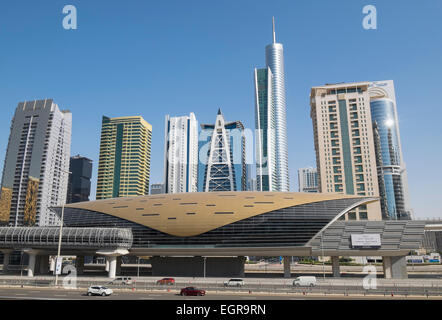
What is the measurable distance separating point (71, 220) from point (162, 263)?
31.7 metres

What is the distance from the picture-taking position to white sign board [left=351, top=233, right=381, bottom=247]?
77.2m

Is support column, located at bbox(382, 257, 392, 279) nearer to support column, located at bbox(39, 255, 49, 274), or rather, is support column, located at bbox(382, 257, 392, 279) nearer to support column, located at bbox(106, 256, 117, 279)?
support column, located at bbox(106, 256, 117, 279)

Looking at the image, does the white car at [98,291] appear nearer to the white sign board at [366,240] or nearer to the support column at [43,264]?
the support column at [43,264]

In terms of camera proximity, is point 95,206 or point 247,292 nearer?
point 247,292

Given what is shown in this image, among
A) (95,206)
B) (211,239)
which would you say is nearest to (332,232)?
(211,239)

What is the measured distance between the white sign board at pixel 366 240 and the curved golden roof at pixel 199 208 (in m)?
12.3

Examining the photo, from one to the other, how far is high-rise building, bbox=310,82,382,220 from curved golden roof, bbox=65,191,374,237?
79225 mm

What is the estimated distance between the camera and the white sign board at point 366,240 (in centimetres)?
7725

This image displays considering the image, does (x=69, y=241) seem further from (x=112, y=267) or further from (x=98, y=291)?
(x=98, y=291)

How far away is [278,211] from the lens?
81.8 m
